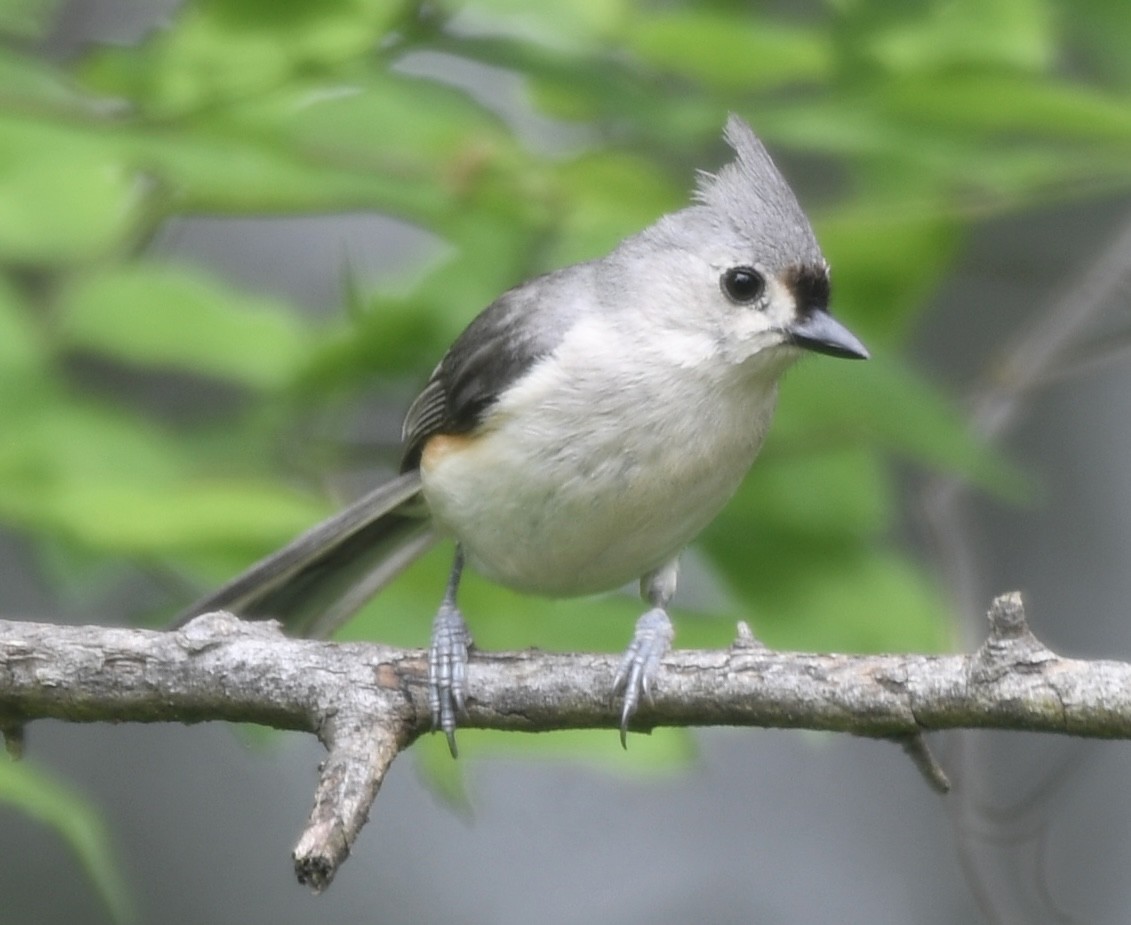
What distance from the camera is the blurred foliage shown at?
2713 millimetres

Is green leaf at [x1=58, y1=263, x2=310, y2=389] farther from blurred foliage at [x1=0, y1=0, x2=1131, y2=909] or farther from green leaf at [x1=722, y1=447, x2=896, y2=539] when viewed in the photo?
green leaf at [x1=722, y1=447, x2=896, y2=539]

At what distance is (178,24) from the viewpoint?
9.74 feet

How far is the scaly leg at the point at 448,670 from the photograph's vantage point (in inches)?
97.7

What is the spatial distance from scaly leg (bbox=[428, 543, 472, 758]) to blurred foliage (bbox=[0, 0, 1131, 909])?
6 centimetres

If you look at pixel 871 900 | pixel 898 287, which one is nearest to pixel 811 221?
pixel 898 287

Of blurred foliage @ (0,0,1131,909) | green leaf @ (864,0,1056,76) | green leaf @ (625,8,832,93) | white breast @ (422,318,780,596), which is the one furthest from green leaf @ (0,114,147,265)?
green leaf @ (864,0,1056,76)

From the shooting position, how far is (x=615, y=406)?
2.97 meters

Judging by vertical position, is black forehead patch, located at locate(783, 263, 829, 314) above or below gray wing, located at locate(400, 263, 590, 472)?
above

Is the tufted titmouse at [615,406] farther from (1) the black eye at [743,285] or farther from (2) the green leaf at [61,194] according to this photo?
(2) the green leaf at [61,194]

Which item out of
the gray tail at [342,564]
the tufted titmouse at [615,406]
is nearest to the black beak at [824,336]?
the tufted titmouse at [615,406]

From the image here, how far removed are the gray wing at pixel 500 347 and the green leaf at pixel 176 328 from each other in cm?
31

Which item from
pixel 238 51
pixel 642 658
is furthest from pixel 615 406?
pixel 238 51

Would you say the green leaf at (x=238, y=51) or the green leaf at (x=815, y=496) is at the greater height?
the green leaf at (x=238, y=51)

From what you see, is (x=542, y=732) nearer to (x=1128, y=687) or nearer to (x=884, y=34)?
(x=1128, y=687)
